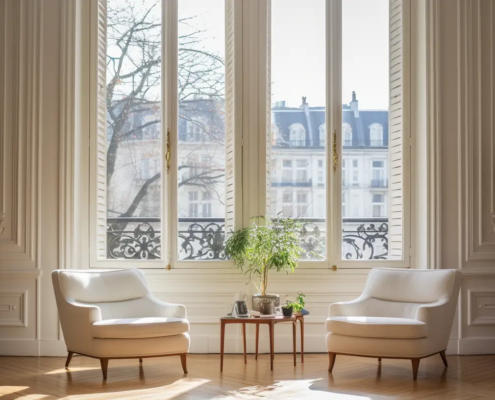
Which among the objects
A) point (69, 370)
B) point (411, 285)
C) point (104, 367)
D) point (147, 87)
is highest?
point (147, 87)

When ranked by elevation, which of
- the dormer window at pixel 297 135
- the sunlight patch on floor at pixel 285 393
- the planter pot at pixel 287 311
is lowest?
the sunlight patch on floor at pixel 285 393

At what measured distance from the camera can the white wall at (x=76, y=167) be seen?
5.96 m

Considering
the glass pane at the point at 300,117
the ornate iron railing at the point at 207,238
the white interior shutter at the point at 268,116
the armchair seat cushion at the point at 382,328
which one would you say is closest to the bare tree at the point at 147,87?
the ornate iron railing at the point at 207,238

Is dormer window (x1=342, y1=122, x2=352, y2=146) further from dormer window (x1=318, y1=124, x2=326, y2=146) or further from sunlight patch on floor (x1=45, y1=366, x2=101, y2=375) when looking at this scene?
sunlight patch on floor (x1=45, y1=366, x2=101, y2=375)

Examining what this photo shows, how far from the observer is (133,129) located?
6.34m

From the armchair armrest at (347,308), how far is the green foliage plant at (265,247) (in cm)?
54

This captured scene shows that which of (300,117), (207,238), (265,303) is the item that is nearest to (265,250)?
(265,303)

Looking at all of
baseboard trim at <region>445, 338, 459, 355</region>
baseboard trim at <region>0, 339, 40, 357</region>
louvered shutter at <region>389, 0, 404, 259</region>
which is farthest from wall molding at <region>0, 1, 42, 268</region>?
baseboard trim at <region>445, 338, 459, 355</region>

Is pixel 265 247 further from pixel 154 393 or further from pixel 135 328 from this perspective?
pixel 154 393

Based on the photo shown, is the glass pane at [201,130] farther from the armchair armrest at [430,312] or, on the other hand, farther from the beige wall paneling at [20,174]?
the armchair armrest at [430,312]

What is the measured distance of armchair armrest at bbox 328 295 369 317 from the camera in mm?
5418

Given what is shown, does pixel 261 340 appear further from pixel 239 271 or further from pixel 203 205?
pixel 203 205

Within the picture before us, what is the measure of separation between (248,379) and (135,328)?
0.91 metres

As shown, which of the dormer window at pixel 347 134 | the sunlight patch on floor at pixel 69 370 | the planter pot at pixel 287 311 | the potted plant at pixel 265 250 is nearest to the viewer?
the sunlight patch on floor at pixel 69 370
